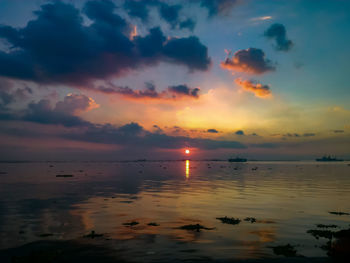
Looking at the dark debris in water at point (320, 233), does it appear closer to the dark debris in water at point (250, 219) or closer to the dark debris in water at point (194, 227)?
the dark debris in water at point (250, 219)

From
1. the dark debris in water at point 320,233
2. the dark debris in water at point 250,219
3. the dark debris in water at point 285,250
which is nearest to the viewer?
the dark debris in water at point 285,250

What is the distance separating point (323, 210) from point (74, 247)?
35.0 meters

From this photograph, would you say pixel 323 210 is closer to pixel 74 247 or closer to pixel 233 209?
pixel 233 209

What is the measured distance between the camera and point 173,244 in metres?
22.6

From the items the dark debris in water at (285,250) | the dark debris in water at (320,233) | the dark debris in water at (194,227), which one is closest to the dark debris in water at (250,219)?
the dark debris in water at (320,233)

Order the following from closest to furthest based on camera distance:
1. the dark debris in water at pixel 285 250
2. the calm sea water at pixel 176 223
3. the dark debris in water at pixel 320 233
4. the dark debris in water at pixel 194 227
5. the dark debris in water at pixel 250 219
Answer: the dark debris in water at pixel 285 250 → the calm sea water at pixel 176 223 → the dark debris in water at pixel 320 233 → the dark debris in water at pixel 194 227 → the dark debris in water at pixel 250 219

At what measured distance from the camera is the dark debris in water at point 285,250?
1984 cm

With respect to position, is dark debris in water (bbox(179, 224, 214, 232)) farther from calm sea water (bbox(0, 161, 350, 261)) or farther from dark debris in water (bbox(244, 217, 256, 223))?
dark debris in water (bbox(244, 217, 256, 223))

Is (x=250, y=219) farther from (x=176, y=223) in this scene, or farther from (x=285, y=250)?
(x=285, y=250)

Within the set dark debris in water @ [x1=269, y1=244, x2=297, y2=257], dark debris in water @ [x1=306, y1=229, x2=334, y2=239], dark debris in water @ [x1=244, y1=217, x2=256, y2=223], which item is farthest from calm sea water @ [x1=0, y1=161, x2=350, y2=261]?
dark debris in water @ [x1=244, y1=217, x2=256, y2=223]

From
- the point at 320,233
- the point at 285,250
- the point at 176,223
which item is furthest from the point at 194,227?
the point at 320,233

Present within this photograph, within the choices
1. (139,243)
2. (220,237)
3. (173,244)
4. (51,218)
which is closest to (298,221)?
(220,237)

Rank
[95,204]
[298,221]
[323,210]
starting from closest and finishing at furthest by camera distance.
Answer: [298,221]
[323,210]
[95,204]

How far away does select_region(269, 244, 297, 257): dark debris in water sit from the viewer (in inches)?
781
